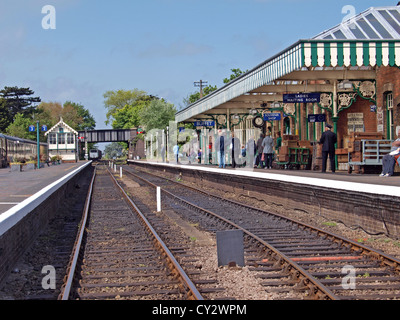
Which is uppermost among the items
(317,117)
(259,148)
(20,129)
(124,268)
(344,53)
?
(20,129)

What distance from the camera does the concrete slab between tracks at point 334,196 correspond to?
34.2 feet

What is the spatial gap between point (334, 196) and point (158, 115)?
67313mm

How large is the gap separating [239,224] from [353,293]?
6.41 metres

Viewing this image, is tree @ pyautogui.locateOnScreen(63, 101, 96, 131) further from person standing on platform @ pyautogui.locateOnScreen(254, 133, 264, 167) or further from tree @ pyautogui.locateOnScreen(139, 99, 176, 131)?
person standing on platform @ pyautogui.locateOnScreen(254, 133, 264, 167)

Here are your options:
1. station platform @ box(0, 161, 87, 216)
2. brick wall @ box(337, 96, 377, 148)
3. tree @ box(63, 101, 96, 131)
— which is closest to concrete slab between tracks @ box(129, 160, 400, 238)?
brick wall @ box(337, 96, 377, 148)

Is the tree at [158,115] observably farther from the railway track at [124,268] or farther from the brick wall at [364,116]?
the railway track at [124,268]

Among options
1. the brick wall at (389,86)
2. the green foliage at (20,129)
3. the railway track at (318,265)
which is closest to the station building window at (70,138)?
the green foliage at (20,129)

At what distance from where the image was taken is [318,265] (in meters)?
8.21

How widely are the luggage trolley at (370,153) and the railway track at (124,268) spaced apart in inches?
339

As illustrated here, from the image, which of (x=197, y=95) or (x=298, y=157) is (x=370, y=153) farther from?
(x=197, y=95)

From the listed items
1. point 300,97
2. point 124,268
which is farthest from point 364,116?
point 124,268

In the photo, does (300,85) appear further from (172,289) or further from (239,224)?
(172,289)
